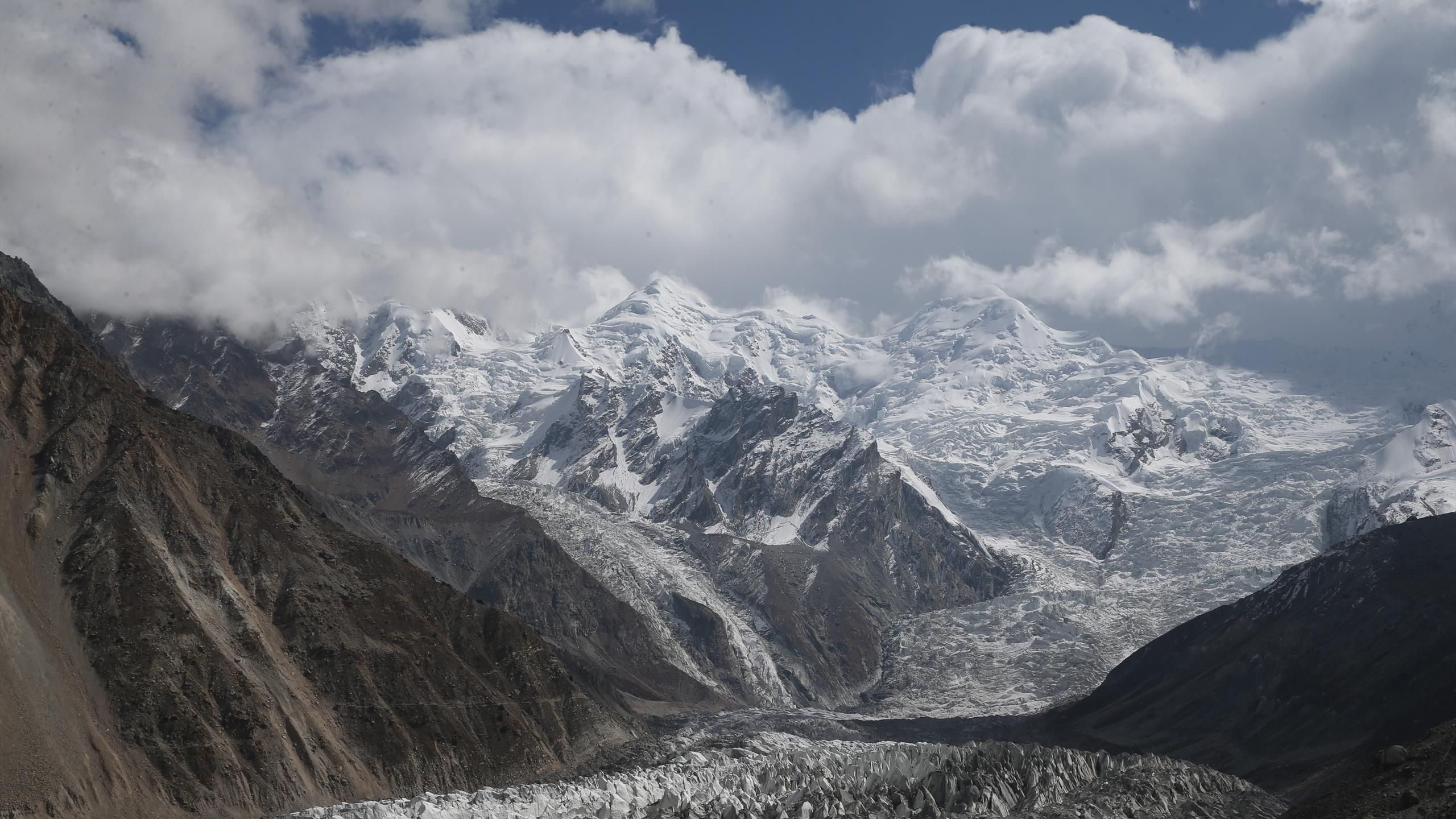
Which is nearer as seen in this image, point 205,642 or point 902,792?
point 902,792

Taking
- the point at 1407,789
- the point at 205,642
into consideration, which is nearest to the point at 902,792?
the point at 1407,789

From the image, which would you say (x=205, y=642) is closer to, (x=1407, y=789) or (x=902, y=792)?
(x=902, y=792)

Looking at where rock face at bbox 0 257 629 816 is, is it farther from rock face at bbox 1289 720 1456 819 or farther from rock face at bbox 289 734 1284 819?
rock face at bbox 1289 720 1456 819

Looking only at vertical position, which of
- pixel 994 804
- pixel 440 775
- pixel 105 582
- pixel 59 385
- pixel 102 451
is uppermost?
pixel 59 385

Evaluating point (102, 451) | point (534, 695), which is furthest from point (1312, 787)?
point (102, 451)

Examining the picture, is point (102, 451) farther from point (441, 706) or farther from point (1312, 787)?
point (1312, 787)

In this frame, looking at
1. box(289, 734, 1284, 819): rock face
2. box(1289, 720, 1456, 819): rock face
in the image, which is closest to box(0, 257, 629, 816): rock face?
box(289, 734, 1284, 819): rock face

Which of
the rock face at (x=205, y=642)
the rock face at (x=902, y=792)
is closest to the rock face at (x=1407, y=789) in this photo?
the rock face at (x=902, y=792)
